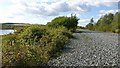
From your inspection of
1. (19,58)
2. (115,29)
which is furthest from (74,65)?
(115,29)

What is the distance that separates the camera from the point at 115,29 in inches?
1620

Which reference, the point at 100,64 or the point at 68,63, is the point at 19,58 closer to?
the point at 68,63

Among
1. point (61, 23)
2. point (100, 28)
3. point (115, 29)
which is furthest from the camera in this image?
point (100, 28)

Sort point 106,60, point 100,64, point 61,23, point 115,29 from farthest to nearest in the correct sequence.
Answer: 1. point 115,29
2. point 61,23
3. point 106,60
4. point 100,64

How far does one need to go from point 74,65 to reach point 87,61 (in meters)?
0.91

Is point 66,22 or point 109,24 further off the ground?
Answer: point 66,22

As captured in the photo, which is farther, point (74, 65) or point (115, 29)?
point (115, 29)

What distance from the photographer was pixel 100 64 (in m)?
9.24

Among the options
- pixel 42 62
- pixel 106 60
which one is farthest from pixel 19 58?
pixel 106 60

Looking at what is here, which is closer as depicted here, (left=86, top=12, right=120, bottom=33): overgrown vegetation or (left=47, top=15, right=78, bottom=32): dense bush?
(left=47, top=15, right=78, bottom=32): dense bush

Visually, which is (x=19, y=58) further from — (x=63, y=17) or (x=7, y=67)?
(x=63, y=17)

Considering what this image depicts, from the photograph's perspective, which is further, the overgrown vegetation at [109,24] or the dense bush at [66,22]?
the overgrown vegetation at [109,24]

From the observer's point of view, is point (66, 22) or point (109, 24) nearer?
point (66, 22)

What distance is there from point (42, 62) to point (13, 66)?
46.2 inches
